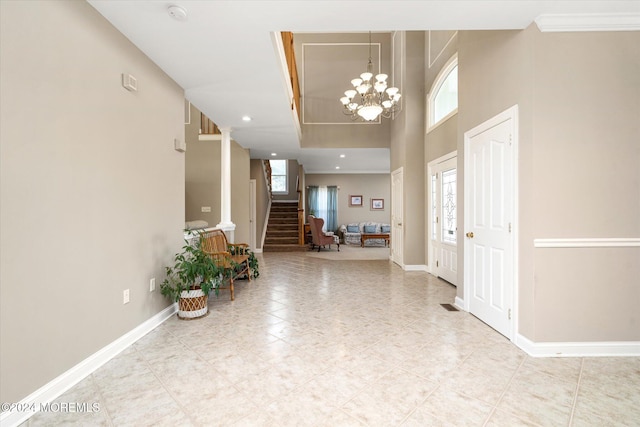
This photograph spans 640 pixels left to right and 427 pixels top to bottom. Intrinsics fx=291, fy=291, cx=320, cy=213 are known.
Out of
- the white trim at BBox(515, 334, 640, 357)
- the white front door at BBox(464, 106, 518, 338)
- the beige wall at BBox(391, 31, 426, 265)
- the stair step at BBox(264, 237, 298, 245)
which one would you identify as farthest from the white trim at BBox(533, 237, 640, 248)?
the stair step at BBox(264, 237, 298, 245)

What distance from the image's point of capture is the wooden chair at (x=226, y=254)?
3.96 meters

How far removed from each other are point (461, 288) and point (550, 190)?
1.59 m

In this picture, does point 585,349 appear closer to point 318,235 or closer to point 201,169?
point 318,235

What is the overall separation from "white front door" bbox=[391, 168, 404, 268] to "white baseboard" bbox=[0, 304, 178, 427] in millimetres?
4740

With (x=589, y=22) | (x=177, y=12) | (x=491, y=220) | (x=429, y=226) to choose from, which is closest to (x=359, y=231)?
(x=429, y=226)

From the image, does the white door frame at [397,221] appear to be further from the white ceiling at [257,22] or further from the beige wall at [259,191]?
the beige wall at [259,191]

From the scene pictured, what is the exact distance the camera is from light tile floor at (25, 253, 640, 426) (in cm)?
165

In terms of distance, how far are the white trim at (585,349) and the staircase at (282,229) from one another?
266 inches

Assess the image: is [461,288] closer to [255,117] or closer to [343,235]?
[255,117]

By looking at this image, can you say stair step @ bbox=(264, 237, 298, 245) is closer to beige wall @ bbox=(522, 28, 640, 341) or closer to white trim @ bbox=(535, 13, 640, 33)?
beige wall @ bbox=(522, 28, 640, 341)

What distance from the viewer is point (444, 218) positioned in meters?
5.11

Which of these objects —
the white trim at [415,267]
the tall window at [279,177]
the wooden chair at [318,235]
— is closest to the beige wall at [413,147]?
the white trim at [415,267]

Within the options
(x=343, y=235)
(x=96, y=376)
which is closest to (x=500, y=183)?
(x=96, y=376)

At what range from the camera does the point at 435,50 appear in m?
5.34
